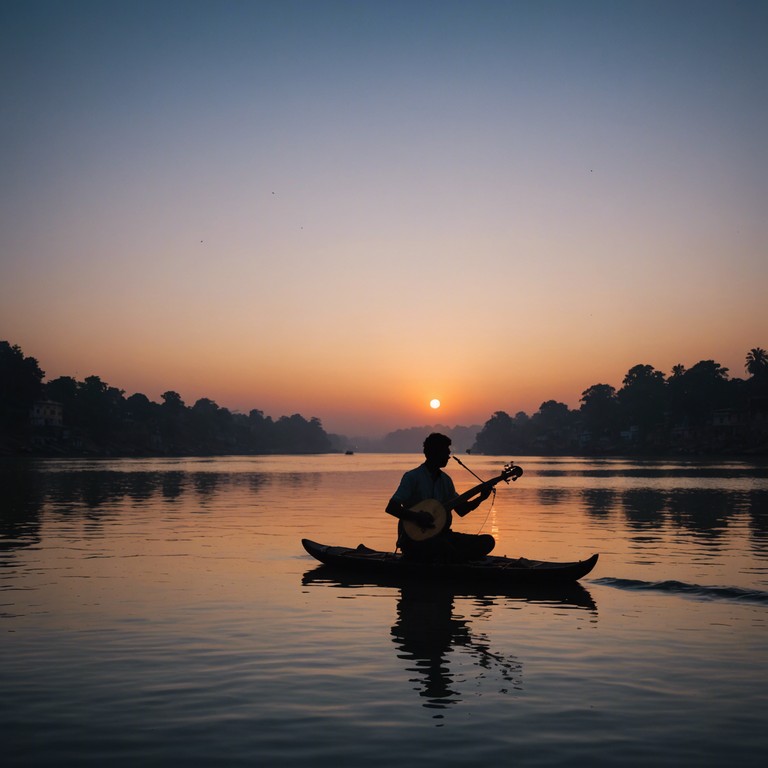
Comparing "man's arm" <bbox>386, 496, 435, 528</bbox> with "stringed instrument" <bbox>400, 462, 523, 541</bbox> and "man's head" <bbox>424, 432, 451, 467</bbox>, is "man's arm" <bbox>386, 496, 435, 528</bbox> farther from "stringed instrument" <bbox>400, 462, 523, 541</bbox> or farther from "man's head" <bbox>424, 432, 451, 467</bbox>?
"man's head" <bbox>424, 432, 451, 467</bbox>

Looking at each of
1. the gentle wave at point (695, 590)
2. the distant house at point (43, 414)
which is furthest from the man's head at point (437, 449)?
the distant house at point (43, 414)

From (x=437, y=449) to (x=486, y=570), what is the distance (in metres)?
3.22

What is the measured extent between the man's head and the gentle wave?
5.11 metres

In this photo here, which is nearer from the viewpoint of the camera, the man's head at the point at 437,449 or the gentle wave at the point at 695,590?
the gentle wave at the point at 695,590

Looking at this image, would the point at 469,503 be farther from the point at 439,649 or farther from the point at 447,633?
the point at 439,649

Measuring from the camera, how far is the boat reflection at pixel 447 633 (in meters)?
10.6

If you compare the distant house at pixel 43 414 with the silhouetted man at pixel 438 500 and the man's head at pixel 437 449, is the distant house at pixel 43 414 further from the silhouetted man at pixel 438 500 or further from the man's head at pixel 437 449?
the man's head at pixel 437 449

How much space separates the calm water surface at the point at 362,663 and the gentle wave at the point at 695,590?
2.5 inches

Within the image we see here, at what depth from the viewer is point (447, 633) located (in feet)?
Answer: 46.4

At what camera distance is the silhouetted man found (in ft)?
59.5

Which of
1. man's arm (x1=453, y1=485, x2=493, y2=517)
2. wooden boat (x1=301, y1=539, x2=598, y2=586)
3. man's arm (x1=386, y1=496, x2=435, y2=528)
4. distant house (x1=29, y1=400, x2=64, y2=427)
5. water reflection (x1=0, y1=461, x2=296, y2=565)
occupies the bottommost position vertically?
water reflection (x1=0, y1=461, x2=296, y2=565)

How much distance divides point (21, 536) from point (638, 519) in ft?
87.6

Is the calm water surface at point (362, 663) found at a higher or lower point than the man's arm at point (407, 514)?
lower

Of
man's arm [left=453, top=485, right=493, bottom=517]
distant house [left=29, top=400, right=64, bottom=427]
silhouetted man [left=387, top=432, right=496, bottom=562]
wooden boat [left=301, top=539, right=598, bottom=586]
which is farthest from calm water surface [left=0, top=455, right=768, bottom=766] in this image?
distant house [left=29, top=400, right=64, bottom=427]
